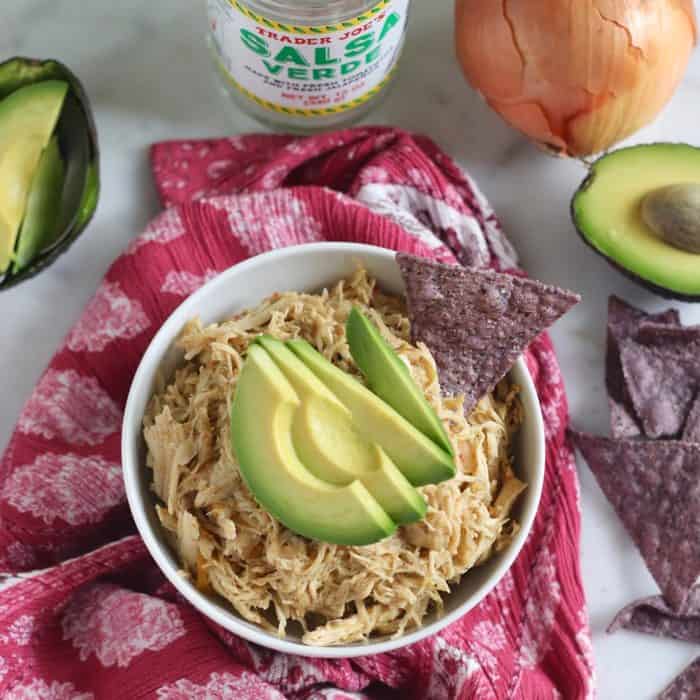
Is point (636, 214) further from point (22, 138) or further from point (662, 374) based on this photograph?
point (22, 138)

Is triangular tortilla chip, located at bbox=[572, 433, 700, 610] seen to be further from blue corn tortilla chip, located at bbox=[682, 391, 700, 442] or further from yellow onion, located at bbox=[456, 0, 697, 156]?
yellow onion, located at bbox=[456, 0, 697, 156]

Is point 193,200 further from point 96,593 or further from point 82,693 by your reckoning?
point 82,693

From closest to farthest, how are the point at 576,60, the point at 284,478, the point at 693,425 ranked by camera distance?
the point at 284,478 < the point at 576,60 < the point at 693,425

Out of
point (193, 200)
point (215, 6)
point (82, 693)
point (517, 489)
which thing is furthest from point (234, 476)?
point (215, 6)

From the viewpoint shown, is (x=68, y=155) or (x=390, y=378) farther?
(x=68, y=155)

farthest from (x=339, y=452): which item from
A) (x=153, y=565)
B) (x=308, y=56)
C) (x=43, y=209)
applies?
(x=43, y=209)

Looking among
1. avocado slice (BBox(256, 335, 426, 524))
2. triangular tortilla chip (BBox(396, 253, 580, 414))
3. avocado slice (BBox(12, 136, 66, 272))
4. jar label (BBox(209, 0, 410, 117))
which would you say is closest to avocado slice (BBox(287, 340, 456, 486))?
avocado slice (BBox(256, 335, 426, 524))

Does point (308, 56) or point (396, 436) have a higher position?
point (308, 56)
